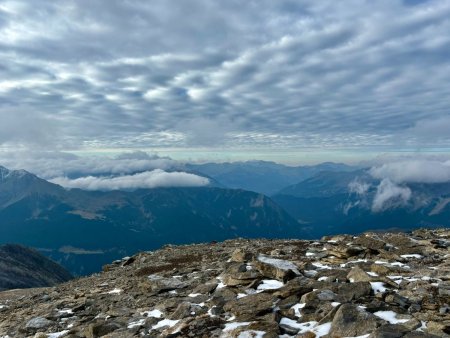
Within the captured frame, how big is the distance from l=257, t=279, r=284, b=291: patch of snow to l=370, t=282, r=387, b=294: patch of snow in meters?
4.68

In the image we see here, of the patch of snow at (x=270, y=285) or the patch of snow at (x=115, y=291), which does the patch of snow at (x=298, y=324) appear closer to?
the patch of snow at (x=270, y=285)

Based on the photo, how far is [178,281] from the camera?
25797mm

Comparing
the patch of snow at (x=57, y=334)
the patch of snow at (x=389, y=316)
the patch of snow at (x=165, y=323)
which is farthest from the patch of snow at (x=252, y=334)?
the patch of snow at (x=57, y=334)

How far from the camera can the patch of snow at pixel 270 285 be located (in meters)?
20.3

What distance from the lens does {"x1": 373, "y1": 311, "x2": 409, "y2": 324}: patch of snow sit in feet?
47.2

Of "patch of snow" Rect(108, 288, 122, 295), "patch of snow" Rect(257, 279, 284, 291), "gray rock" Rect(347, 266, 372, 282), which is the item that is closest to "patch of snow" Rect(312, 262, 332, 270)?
"gray rock" Rect(347, 266, 372, 282)

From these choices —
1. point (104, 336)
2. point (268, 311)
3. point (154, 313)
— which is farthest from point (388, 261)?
point (104, 336)

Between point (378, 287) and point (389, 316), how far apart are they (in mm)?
3681

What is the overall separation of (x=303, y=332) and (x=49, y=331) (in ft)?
44.8

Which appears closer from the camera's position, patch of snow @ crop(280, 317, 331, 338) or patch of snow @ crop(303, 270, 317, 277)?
patch of snow @ crop(280, 317, 331, 338)

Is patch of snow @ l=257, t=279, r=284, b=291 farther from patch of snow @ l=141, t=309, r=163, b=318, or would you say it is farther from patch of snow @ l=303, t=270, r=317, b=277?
patch of snow @ l=141, t=309, r=163, b=318

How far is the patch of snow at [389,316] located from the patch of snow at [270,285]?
6.03 metres

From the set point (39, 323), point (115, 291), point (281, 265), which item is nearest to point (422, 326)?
point (281, 265)

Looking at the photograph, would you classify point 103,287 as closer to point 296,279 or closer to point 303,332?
point 296,279
